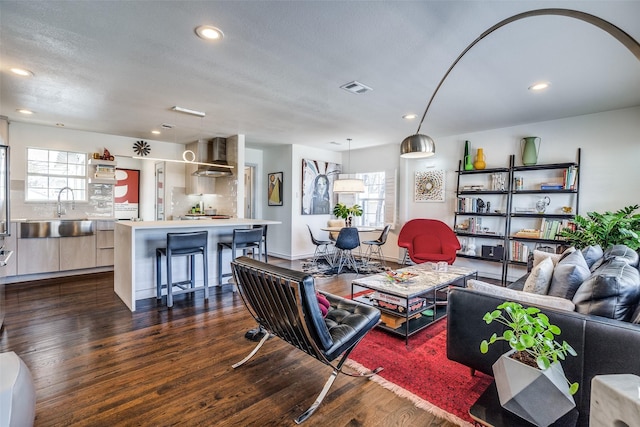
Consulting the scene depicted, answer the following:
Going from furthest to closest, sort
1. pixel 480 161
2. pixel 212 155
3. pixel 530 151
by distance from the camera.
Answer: pixel 212 155 → pixel 480 161 → pixel 530 151

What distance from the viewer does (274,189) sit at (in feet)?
23.3

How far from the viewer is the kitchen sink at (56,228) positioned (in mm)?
4621

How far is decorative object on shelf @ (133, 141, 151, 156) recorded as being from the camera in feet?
20.1

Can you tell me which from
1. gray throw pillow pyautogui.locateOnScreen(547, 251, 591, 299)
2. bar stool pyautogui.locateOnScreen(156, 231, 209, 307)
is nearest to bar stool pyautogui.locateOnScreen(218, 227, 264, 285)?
bar stool pyautogui.locateOnScreen(156, 231, 209, 307)

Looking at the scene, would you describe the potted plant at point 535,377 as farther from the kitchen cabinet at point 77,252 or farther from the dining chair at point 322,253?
the kitchen cabinet at point 77,252

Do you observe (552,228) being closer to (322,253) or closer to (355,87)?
(355,87)

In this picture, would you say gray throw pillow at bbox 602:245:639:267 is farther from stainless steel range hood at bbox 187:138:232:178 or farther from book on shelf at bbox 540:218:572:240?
stainless steel range hood at bbox 187:138:232:178

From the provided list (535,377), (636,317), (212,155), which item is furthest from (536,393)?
(212,155)

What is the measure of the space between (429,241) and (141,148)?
578 centimetres

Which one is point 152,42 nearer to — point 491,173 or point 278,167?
point 278,167

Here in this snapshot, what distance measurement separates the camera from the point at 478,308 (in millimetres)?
1973

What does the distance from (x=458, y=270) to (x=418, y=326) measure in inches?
38.4

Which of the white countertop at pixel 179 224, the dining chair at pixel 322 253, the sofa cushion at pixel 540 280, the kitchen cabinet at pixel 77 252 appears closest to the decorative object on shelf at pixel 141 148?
the kitchen cabinet at pixel 77 252

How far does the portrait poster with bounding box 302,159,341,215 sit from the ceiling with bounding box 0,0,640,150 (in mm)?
2299
